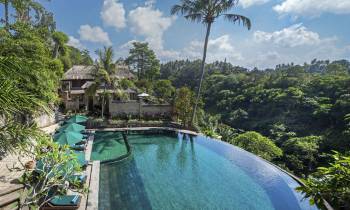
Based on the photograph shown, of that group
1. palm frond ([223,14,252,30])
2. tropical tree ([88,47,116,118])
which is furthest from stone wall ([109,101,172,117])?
palm frond ([223,14,252,30])

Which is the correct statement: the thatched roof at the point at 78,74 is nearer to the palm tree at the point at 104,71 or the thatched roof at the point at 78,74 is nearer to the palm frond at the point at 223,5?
the palm tree at the point at 104,71

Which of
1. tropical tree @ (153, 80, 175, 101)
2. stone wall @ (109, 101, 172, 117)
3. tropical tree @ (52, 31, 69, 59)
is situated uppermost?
tropical tree @ (52, 31, 69, 59)

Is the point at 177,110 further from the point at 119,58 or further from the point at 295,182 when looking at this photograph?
the point at 295,182

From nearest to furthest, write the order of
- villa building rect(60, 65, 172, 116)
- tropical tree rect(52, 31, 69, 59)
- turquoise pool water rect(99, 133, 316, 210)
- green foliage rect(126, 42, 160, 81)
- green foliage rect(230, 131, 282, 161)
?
turquoise pool water rect(99, 133, 316, 210) < green foliage rect(230, 131, 282, 161) < villa building rect(60, 65, 172, 116) < tropical tree rect(52, 31, 69, 59) < green foliage rect(126, 42, 160, 81)

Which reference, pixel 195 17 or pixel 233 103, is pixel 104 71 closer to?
pixel 195 17

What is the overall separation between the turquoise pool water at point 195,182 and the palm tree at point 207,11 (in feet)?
30.3

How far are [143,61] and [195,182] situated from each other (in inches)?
1304

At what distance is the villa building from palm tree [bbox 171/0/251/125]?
8.15 meters

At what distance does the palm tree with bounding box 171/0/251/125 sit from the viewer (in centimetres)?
1803

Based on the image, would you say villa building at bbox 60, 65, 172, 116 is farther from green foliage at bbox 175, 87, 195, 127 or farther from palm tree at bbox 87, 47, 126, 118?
green foliage at bbox 175, 87, 195, 127

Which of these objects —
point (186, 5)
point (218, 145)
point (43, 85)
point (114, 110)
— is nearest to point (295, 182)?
point (218, 145)

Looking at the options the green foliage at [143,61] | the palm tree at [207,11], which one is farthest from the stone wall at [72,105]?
the green foliage at [143,61]

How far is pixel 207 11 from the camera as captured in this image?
722 inches

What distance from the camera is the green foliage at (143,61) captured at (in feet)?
133
